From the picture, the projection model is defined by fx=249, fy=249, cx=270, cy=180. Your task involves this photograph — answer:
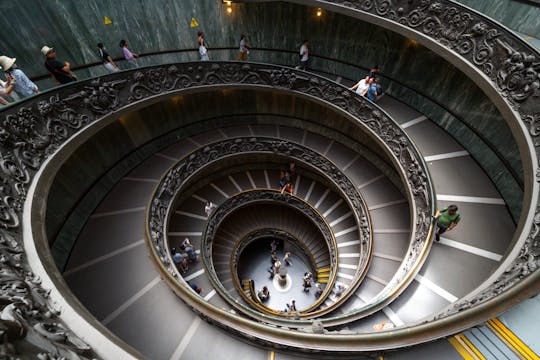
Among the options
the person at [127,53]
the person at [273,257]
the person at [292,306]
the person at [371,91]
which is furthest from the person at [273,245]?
the person at [127,53]

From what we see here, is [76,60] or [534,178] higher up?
[534,178]

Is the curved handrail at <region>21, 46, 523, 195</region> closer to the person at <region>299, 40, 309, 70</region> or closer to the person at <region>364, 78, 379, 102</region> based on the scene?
the person at <region>299, 40, 309, 70</region>

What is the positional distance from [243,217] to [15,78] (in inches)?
401

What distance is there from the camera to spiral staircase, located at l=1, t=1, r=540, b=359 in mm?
3371

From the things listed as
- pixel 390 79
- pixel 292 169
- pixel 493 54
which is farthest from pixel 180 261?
pixel 390 79

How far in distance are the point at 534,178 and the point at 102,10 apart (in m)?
12.6

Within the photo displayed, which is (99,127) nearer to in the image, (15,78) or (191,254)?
(15,78)

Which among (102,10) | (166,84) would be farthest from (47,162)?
(102,10)

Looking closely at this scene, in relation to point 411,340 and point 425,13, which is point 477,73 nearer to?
point 425,13

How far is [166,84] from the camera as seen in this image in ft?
28.5

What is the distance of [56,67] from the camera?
611 centimetres

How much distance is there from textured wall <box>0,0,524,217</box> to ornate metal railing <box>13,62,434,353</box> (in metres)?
2.06

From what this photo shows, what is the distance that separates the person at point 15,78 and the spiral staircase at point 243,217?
44cm

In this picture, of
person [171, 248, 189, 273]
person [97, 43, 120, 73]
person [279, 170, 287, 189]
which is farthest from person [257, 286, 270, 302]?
person [97, 43, 120, 73]
